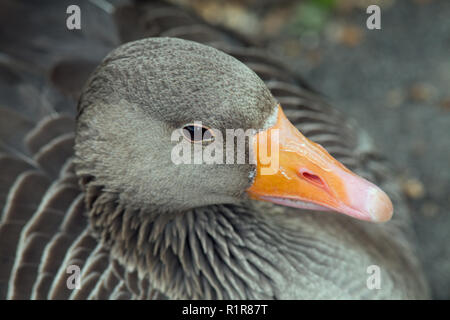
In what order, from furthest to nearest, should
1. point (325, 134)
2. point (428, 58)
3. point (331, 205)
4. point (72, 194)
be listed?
point (428, 58), point (325, 134), point (72, 194), point (331, 205)

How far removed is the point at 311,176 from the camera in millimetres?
1776

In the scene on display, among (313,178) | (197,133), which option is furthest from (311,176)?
(197,133)

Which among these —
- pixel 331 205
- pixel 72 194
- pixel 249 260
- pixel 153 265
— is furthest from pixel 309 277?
pixel 72 194

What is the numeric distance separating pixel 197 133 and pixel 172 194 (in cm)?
25

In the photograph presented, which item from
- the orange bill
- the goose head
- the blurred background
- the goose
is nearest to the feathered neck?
the goose

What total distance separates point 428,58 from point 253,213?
2.16 meters

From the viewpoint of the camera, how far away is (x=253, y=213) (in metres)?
2.08

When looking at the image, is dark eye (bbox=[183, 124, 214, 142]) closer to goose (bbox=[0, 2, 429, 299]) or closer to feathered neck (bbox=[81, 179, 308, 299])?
goose (bbox=[0, 2, 429, 299])

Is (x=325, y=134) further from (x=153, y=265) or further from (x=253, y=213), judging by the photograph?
(x=153, y=265)

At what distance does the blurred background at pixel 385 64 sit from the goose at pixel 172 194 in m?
0.91

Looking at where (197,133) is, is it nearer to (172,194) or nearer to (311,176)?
(172,194)
